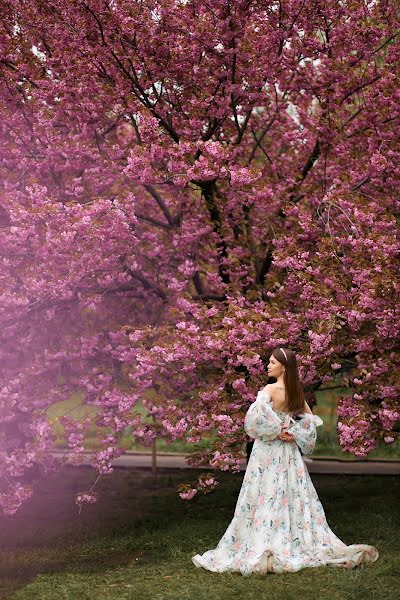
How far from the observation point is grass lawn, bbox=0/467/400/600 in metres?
7.48

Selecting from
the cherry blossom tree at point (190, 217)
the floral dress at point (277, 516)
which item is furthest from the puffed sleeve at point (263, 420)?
the cherry blossom tree at point (190, 217)

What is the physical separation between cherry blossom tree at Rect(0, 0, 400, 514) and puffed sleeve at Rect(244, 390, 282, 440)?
1.17m

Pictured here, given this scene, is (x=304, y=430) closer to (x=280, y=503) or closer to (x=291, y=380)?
(x=291, y=380)

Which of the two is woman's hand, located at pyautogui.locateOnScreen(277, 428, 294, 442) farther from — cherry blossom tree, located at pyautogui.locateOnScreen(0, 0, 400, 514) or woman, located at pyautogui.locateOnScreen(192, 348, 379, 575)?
cherry blossom tree, located at pyautogui.locateOnScreen(0, 0, 400, 514)

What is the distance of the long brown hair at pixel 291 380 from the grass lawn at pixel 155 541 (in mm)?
1403

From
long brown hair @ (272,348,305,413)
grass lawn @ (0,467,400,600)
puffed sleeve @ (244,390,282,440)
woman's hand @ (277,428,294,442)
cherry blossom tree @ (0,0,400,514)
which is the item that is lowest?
grass lawn @ (0,467,400,600)

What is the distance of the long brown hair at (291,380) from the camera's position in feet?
26.7

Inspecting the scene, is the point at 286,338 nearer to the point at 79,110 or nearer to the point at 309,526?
the point at 309,526

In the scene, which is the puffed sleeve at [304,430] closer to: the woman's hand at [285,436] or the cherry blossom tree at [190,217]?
the woman's hand at [285,436]

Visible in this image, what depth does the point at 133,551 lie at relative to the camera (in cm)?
1020

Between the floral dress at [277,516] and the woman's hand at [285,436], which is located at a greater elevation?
the woman's hand at [285,436]

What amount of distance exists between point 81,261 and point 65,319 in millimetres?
2257

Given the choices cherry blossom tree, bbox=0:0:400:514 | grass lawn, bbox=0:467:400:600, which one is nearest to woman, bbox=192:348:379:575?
grass lawn, bbox=0:467:400:600

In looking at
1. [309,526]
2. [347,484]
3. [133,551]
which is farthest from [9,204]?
[347,484]
